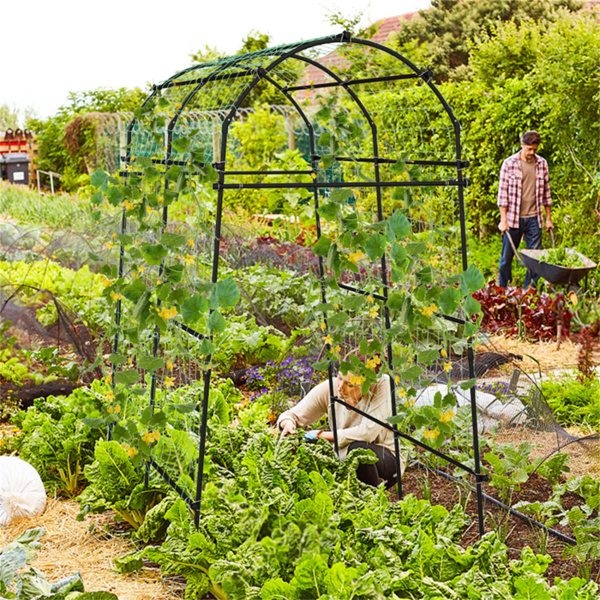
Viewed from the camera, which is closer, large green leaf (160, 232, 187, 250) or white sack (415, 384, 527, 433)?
large green leaf (160, 232, 187, 250)

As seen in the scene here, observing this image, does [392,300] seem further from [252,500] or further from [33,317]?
[33,317]

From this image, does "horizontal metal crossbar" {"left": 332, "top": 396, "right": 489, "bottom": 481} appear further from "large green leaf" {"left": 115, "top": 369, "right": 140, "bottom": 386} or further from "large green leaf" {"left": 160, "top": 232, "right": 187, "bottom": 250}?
"large green leaf" {"left": 160, "top": 232, "right": 187, "bottom": 250}

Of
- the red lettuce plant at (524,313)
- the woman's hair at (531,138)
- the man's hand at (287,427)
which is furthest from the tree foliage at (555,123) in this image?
the man's hand at (287,427)

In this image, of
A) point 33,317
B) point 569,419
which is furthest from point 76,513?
point 569,419

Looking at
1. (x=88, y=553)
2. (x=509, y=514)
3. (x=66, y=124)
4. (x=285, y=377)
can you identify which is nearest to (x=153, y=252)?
(x=88, y=553)

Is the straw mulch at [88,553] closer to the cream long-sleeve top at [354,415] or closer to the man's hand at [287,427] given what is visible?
the man's hand at [287,427]

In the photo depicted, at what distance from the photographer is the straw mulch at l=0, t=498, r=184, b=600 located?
242 centimetres

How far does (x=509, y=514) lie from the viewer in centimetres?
Result: 267

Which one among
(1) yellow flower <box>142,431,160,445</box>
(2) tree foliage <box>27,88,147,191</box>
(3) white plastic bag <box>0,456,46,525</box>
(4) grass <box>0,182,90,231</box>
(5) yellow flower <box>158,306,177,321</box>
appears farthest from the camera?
(2) tree foliage <box>27,88,147,191</box>

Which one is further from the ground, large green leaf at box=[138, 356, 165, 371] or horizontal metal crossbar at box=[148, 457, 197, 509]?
large green leaf at box=[138, 356, 165, 371]

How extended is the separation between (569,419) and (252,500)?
2038mm

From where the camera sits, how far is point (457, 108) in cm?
890

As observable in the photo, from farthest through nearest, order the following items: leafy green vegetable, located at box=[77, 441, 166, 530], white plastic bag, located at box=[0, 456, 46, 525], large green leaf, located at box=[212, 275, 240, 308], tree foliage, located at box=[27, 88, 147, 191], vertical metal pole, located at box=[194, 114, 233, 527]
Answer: tree foliage, located at box=[27, 88, 147, 191] → white plastic bag, located at box=[0, 456, 46, 525] → leafy green vegetable, located at box=[77, 441, 166, 530] → vertical metal pole, located at box=[194, 114, 233, 527] → large green leaf, located at box=[212, 275, 240, 308]

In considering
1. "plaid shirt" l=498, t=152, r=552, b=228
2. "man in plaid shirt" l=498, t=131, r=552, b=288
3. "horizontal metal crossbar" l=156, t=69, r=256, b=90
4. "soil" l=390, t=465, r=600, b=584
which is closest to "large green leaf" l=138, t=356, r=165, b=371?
"horizontal metal crossbar" l=156, t=69, r=256, b=90
